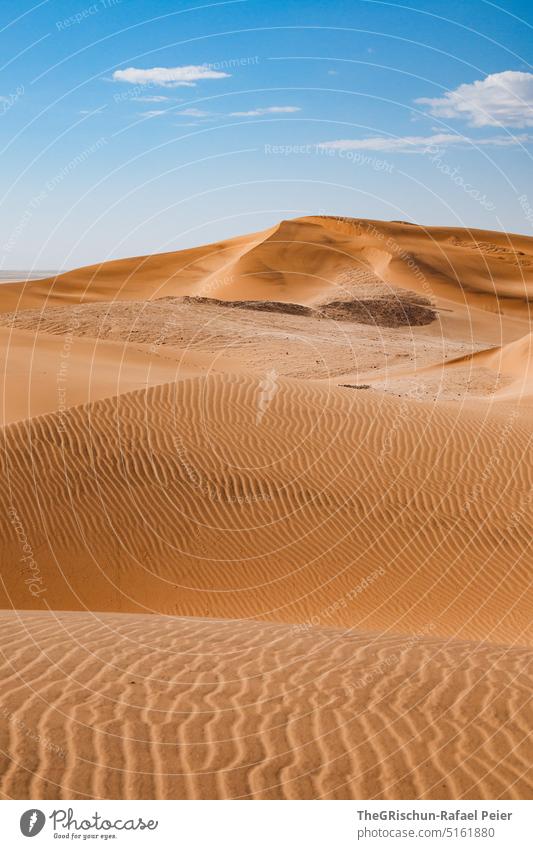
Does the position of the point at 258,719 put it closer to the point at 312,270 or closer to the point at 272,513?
the point at 272,513

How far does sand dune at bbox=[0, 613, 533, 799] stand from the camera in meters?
5.88

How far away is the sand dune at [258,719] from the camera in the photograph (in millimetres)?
5879

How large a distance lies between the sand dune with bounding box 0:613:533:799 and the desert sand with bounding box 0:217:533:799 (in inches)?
1.0

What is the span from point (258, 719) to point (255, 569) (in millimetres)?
8172

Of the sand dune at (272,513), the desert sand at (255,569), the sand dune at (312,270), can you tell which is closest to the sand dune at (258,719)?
the desert sand at (255,569)

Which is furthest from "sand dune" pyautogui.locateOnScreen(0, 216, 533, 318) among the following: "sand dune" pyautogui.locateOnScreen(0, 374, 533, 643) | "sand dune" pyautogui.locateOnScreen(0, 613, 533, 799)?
"sand dune" pyautogui.locateOnScreen(0, 613, 533, 799)

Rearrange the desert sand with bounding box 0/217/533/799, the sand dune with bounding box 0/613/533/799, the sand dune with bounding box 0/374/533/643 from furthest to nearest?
the sand dune with bounding box 0/374/533/643
the desert sand with bounding box 0/217/533/799
the sand dune with bounding box 0/613/533/799

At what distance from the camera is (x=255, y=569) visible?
49.1 feet

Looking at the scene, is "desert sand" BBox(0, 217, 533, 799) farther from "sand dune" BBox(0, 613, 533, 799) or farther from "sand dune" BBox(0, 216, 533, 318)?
"sand dune" BBox(0, 216, 533, 318)

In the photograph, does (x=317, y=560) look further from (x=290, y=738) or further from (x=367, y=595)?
(x=290, y=738)

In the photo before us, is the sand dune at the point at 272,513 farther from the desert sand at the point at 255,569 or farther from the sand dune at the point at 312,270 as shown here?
the sand dune at the point at 312,270

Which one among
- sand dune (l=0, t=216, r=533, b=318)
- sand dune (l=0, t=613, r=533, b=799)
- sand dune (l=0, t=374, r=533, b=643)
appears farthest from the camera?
sand dune (l=0, t=216, r=533, b=318)

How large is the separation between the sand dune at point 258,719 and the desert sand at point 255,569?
3 centimetres

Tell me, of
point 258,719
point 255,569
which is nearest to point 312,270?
point 255,569
